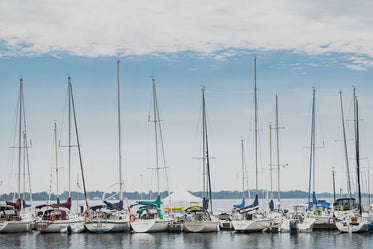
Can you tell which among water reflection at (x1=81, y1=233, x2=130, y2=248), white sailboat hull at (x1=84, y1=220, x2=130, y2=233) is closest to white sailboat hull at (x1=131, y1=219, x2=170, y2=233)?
water reflection at (x1=81, y1=233, x2=130, y2=248)

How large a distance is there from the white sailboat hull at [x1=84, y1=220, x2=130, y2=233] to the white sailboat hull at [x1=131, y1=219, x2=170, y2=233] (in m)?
1.39

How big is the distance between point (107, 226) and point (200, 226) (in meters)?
9.77

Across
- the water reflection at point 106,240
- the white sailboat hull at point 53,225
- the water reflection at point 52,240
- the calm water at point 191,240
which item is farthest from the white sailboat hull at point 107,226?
the white sailboat hull at point 53,225

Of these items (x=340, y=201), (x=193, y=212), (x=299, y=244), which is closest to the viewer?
(x=299, y=244)

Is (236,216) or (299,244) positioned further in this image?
(236,216)

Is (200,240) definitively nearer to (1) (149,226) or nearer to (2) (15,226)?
(1) (149,226)

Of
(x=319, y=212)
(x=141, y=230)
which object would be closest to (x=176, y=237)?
(x=141, y=230)

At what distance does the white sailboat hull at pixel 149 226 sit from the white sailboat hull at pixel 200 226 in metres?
2.34

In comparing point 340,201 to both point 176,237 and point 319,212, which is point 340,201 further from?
point 176,237

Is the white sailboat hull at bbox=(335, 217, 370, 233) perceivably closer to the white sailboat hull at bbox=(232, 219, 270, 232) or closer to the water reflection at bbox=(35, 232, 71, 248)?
the white sailboat hull at bbox=(232, 219, 270, 232)

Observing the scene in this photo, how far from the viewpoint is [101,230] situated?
5862cm

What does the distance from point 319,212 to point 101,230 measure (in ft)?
77.2

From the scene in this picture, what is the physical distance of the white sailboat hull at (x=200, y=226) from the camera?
58375 mm

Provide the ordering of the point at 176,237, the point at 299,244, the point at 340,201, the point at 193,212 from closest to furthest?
the point at 299,244, the point at 176,237, the point at 193,212, the point at 340,201
